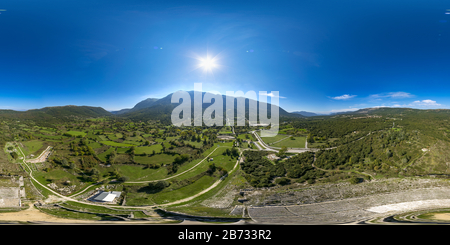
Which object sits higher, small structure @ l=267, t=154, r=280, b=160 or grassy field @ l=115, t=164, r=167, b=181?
grassy field @ l=115, t=164, r=167, b=181

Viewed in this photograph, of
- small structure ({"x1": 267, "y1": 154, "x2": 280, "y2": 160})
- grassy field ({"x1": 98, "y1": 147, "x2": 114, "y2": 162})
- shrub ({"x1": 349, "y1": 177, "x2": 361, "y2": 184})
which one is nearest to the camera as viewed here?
shrub ({"x1": 349, "y1": 177, "x2": 361, "y2": 184})

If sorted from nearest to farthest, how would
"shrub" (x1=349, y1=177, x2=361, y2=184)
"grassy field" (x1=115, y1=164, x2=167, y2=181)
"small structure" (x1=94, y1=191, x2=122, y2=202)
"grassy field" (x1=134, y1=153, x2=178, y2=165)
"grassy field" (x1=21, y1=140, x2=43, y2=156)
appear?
"small structure" (x1=94, y1=191, x2=122, y2=202) → "shrub" (x1=349, y1=177, x2=361, y2=184) → "grassy field" (x1=21, y1=140, x2=43, y2=156) → "grassy field" (x1=115, y1=164, x2=167, y2=181) → "grassy field" (x1=134, y1=153, x2=178, y2=165)

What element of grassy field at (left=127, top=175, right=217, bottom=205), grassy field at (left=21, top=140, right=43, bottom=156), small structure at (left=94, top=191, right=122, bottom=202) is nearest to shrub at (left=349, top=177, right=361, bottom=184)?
grassy field at (left=127, top=175, right=217, bottom=205)

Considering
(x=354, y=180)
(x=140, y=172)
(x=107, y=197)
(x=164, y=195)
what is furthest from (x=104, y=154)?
(x=354, y=180)

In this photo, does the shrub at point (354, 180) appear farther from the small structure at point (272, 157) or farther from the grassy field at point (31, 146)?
the grassy field at point (31, 146)

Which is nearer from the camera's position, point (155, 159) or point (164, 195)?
point (164, 195)

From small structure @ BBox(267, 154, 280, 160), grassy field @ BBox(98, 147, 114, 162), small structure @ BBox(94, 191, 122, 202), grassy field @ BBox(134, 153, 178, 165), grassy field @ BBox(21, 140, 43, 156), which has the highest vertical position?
grassy field @ BBox(21, 140, 43, 156)

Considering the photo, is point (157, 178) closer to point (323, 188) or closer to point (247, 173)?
point (247, 173)

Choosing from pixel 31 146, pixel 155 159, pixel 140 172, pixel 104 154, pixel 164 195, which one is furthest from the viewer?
pixel 155 159

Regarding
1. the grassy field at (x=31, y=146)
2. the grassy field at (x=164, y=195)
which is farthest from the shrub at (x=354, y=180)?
the grassy field at (x=31, y=146)

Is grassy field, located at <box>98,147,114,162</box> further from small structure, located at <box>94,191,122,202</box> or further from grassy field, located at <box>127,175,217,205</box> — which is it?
grassy field, located at <box>127,175,217,205</box>

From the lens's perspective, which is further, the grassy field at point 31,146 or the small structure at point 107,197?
the grassy field at point 31,146

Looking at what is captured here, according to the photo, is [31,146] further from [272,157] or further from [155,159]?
[272,157]

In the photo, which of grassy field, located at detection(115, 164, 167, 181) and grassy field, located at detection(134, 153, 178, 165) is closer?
grassy field, located at detection(115, 164, 167, 181)
